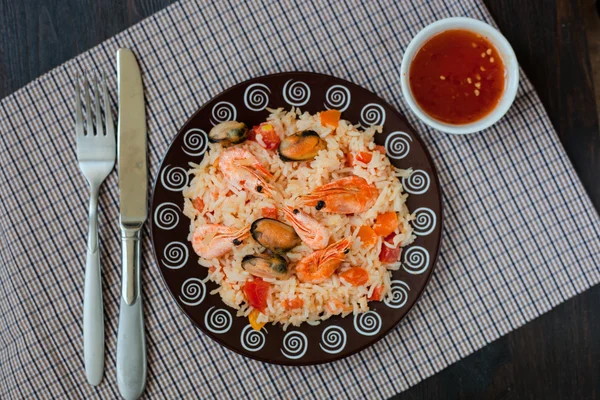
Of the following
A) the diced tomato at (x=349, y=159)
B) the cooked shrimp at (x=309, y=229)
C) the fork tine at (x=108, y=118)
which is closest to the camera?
the cooked shrimp at (x=309, y=229)

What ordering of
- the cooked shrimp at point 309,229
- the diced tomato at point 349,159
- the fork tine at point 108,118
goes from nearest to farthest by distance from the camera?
the cooked shrimp at point 309,229, the diced tomato at point 349,159, the fork tine at point 108,118

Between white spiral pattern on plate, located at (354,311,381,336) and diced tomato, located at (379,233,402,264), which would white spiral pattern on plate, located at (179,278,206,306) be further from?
diced tomato, located at (379,233,402,264)

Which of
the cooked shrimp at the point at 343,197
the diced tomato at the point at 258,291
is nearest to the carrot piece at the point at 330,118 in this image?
the cooked shrimp at the point at 343,197

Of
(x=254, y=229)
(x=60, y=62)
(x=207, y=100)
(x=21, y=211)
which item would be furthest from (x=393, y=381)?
(x=60, y=62)

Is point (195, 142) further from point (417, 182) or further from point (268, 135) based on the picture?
point (417, 182)

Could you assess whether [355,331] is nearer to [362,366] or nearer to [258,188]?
[362,366]

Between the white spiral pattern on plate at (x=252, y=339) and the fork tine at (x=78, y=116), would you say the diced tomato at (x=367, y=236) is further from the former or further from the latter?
the fork tine at (x=78, y=116)

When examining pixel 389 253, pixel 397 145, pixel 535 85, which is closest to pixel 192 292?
pixel 389 253
